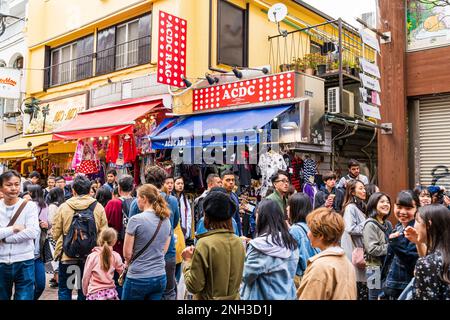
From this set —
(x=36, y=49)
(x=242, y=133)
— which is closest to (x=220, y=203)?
(x=242, y=133)

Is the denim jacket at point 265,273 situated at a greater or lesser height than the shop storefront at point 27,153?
lesser

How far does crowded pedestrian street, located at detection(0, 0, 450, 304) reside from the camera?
11.1 feet

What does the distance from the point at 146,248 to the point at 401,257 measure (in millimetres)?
2576

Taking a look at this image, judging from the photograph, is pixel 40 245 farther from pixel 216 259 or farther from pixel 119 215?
pixel 216 259

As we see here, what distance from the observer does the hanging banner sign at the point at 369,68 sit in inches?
325

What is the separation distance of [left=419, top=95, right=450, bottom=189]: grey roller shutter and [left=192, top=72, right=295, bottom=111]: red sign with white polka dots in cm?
288

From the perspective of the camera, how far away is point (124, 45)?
13648mm

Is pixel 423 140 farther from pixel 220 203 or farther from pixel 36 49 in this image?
pixel 36 49

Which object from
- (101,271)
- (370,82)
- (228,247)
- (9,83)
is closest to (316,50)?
(370,82)

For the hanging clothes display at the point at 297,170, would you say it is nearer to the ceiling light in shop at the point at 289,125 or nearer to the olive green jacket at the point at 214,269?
the ceiling light in shop at the point at 289,125

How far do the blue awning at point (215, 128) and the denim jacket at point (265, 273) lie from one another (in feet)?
18.3

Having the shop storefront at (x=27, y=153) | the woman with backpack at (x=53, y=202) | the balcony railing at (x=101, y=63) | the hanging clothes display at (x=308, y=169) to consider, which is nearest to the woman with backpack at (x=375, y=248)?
the woman with backpack at (x=53, y=202)

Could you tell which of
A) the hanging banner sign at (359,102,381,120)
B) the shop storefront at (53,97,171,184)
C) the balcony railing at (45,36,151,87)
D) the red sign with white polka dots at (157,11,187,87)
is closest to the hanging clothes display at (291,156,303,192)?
the hanging banner sign at (359,102,381,120)

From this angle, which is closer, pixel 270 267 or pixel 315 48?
pixel 270 267
